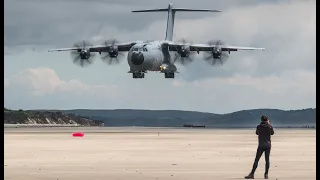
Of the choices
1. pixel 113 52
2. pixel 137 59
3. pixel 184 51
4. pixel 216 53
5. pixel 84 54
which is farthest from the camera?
pixel 184 51

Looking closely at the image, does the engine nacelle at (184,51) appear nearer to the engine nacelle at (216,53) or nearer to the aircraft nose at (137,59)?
the engine nacelle at (216,53)

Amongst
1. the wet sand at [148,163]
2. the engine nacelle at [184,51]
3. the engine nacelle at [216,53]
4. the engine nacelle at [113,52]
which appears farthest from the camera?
the engine nacelle at [184,51]

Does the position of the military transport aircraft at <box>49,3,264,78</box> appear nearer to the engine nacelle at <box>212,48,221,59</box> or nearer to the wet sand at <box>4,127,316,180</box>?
the engine nacelle at <box>212,48,221,59</box>

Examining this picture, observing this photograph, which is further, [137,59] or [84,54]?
[84,54]

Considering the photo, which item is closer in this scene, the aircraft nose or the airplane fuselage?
the aircraft nose

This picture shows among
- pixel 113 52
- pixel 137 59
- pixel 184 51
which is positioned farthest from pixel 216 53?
pixel 113 52

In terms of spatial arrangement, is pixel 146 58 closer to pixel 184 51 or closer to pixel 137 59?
pixel 137 59

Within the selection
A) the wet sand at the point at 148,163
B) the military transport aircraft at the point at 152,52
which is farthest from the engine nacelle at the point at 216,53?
the wet sand at the point at 148,163

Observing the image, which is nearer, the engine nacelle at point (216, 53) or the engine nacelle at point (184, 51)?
the engine nacelle at point (216, 53)

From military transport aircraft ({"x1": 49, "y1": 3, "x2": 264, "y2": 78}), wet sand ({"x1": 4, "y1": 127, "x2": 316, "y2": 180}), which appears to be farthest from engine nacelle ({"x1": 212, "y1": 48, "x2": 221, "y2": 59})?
wet sand ({"x1": 4, "y1": 127, "x2": 316, "y2": 180})

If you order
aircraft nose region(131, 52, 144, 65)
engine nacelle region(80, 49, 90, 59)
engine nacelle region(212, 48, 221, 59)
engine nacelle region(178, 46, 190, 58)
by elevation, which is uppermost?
engine nacelle region(178, 46, 190, 58)

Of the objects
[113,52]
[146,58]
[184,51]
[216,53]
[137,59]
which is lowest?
[137,59]

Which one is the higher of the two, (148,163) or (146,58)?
(146,58)
